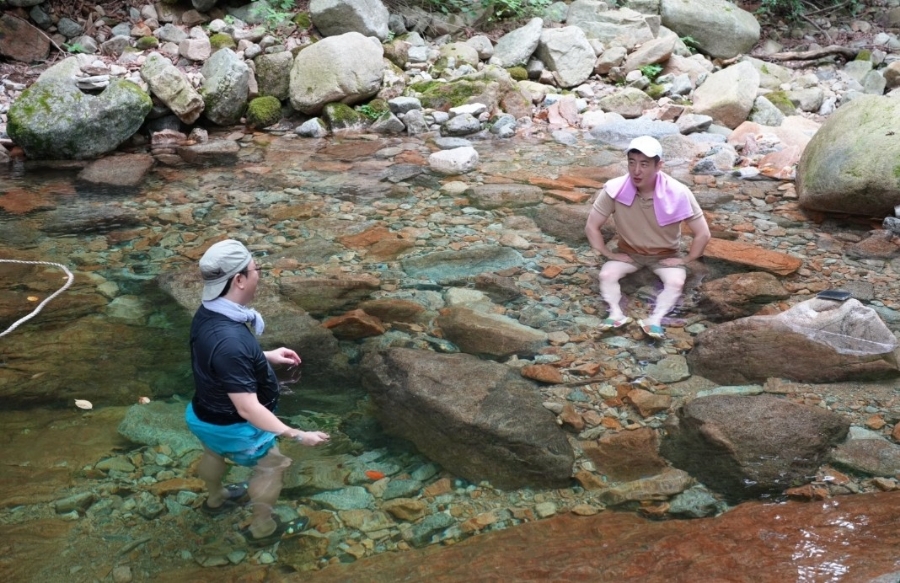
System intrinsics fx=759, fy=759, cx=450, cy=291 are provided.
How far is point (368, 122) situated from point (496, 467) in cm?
749

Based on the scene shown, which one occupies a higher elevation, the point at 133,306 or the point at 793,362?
the point at 793,362

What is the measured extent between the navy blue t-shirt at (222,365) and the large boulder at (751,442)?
80.9 inches

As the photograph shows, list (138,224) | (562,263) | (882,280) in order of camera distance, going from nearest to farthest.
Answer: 1. (882,280)
2. (562,263)
3. (138,224)

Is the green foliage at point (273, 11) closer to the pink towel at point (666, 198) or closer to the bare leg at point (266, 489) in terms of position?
the pink towel at point (666, 198)

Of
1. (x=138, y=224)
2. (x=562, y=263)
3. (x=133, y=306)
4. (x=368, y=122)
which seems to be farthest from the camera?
(x=368, y=122)

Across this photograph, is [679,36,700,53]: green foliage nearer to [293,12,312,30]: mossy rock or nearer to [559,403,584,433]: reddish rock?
[293,12,312,30]: mossy rock

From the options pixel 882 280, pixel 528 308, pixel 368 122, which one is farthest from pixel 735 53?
pixel 528 308

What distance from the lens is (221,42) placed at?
10.8m

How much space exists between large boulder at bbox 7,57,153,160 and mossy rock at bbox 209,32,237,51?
6.72 feet

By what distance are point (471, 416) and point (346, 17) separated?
29.0 feet

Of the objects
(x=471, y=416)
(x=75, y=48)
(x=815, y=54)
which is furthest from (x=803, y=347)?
(x=815, y=54)

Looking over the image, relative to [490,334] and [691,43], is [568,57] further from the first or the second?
[490,334]

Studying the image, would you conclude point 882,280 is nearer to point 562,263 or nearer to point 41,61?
point 562,263

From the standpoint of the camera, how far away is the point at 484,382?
13.6 feet
